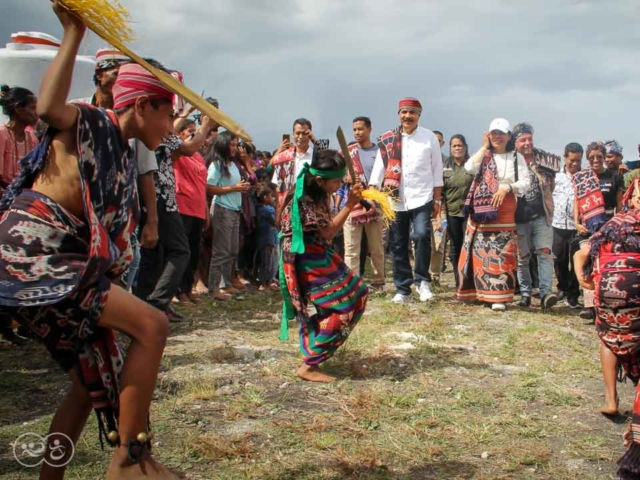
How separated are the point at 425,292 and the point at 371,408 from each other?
4.21 m

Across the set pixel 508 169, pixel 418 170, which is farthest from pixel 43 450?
pixel 508 169

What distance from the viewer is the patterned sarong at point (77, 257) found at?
2324 mm

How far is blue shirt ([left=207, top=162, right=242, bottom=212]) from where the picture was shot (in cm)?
816

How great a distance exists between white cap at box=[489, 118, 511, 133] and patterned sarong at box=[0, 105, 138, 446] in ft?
19.2

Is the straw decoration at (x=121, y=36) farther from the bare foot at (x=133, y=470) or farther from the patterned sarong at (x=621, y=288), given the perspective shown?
the patterned sarong at (x=621, y=288)

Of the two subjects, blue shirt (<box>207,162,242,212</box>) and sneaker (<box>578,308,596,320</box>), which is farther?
blue shirt (<box>207,162,242,212</box>)

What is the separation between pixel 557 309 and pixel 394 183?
2.72 metres

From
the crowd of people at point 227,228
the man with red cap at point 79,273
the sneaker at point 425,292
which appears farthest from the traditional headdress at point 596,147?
the man with red cap at point 79,273

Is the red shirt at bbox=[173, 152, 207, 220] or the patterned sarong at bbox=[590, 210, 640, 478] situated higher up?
the red shirt at bbox=[173, 152, 207, 220]

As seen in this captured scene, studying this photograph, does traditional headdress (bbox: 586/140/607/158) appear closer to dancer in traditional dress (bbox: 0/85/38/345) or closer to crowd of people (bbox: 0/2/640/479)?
crowd of people (bbox: 0/2/640/479)

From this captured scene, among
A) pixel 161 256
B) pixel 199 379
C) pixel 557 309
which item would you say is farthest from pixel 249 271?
pixel 199 379

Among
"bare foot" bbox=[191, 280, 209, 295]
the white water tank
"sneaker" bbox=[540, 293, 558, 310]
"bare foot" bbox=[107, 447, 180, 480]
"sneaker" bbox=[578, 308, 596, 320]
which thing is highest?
the white water tank

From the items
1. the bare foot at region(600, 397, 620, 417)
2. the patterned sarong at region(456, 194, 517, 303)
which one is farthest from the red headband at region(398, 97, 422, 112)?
the bare foot at region(600, 397, 620, 417)

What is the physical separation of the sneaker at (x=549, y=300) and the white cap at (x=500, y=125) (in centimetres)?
209
